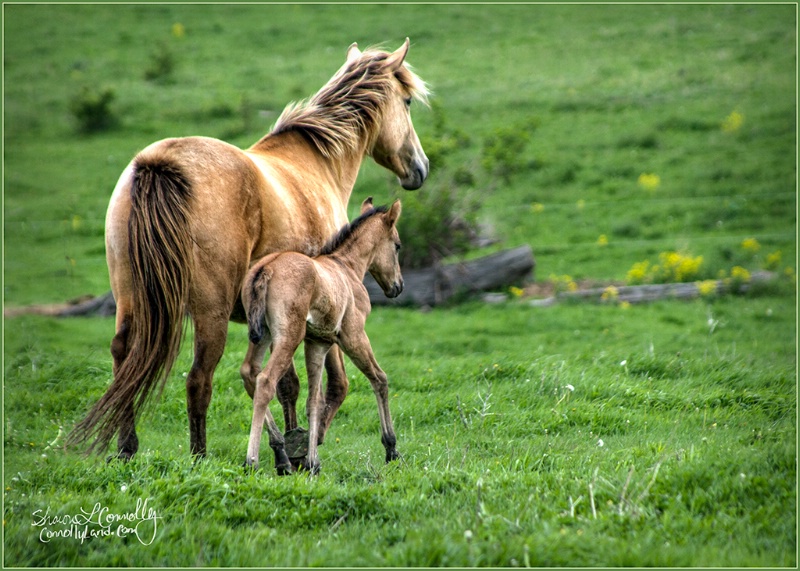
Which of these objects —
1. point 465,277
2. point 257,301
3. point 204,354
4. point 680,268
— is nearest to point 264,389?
point 204,354

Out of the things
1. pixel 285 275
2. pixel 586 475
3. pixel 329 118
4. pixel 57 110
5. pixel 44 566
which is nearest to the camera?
pixel 44 566

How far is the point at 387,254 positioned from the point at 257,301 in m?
1.71

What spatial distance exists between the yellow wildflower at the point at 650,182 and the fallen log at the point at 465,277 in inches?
197

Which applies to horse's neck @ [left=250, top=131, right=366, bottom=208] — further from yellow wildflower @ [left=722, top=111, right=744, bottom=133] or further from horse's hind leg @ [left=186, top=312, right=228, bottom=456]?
yellow wildflower @ [left=722, top=111, right=744, bottom=133]

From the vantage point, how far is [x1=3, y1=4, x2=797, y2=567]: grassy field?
427 centimetres

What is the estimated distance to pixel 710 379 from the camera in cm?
775

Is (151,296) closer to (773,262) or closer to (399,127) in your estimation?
(399,127)

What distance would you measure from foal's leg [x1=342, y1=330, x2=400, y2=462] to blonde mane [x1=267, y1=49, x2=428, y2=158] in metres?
1.81

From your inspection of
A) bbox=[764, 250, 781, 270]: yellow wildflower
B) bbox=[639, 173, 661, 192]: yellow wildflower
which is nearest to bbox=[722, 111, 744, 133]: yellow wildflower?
bbox=[639, 173, 661, 192]: yellow wildflower

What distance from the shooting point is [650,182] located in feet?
57.3

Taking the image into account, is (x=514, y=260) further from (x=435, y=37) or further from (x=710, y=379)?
(x=435, y=37)

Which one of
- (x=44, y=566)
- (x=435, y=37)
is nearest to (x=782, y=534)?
(x=44, y=566)

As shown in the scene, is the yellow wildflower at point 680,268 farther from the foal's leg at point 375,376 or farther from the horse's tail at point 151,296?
the horse's tail at point 151,296

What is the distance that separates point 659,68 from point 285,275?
→ 66.2 feet
